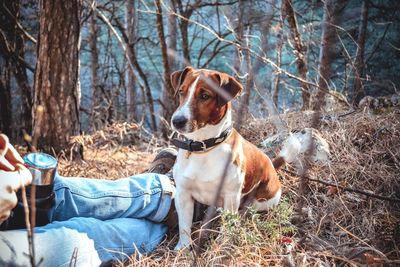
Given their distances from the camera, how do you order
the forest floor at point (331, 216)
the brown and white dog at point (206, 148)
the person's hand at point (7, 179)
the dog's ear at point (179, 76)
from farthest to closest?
1. the dog's ear at point (179, 76)
2. the brown and white dog at point (206, 148)
3. the forest floor at point (331, 216)
4. the person's hand at point (7, 179)

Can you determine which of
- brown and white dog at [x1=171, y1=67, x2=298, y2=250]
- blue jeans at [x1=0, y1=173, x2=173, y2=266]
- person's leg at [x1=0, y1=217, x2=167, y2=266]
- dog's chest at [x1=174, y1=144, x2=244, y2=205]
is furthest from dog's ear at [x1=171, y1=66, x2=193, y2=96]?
person's leg at [x1=0, y1=217, x2=167, y2=266]

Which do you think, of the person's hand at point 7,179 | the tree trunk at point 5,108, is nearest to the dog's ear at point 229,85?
the person's hand at point 7,179

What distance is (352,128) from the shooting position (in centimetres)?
336

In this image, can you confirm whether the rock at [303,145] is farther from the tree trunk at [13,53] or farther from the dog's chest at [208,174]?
the tree trunk at [13,53]

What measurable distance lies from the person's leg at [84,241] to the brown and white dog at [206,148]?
0.25 metres

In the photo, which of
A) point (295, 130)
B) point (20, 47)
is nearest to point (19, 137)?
point (20, 47)

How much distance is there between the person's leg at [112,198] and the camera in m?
2.05

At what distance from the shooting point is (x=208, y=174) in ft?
7.18

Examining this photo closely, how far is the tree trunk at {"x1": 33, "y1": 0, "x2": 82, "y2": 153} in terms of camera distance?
3.68 meters

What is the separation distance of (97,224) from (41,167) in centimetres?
49

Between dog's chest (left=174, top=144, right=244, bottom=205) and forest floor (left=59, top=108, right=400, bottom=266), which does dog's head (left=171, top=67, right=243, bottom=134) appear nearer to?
dog's chest (left=174, top=144, right=244, bottom=205)

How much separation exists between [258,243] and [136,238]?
0.74 meters

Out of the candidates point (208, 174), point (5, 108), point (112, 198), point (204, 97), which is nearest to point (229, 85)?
point (204, 97)

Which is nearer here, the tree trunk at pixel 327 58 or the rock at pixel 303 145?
the tree trunk at pixel 327 58
